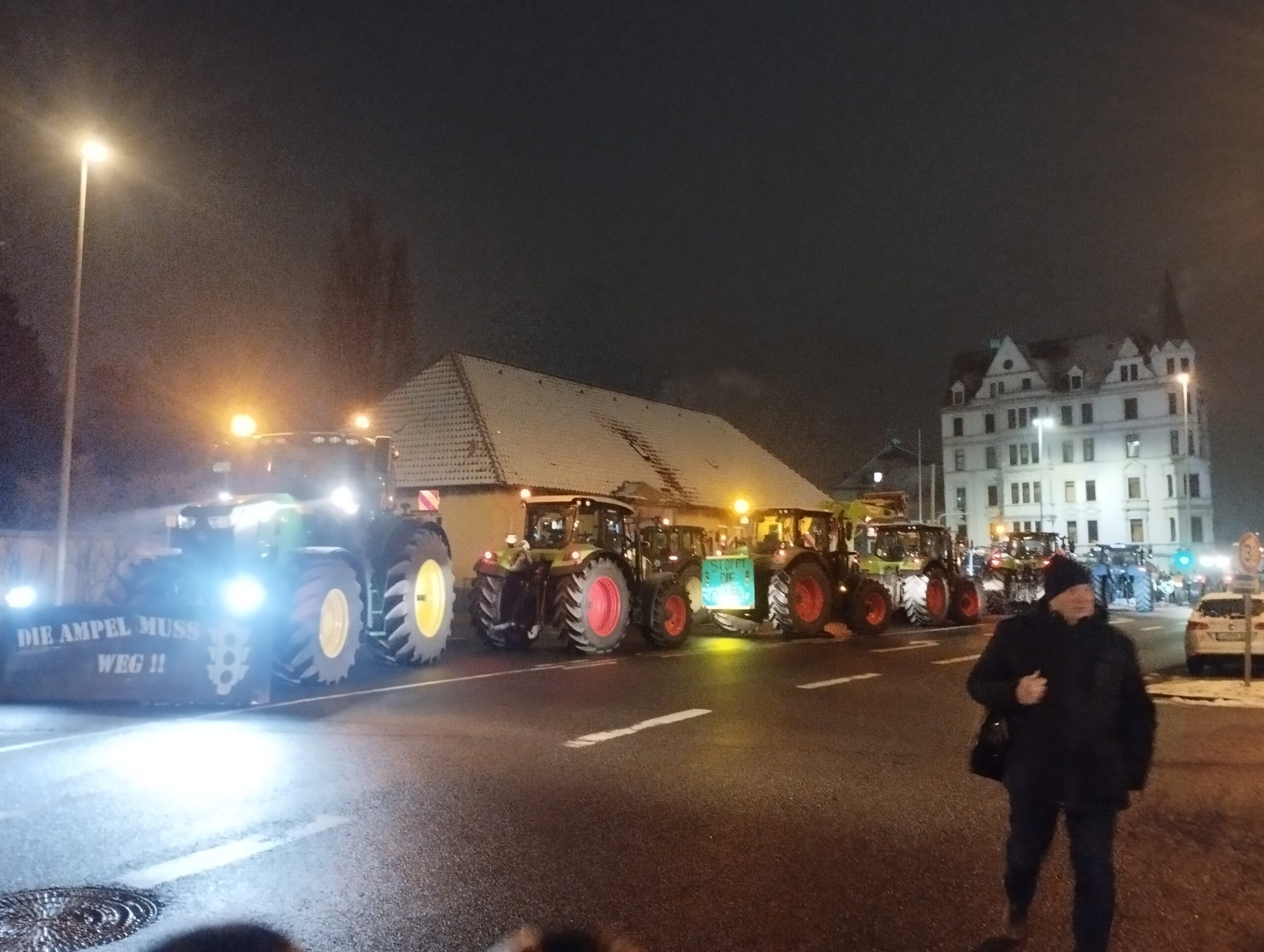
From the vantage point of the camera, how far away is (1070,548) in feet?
117

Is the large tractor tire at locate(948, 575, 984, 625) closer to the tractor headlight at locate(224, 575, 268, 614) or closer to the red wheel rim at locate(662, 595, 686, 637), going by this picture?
the red wheel rim at locate(662, 595, 686, 637)

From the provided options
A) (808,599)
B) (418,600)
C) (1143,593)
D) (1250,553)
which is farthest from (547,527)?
(1143,593)

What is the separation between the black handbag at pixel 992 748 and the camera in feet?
16.5

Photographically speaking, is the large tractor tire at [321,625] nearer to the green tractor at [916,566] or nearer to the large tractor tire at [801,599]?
the large tractor tire at [801,599]

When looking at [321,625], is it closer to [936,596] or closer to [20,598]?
[20,598]

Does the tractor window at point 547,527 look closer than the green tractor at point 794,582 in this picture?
Yes

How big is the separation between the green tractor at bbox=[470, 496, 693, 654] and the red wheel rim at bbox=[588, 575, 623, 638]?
12 mm

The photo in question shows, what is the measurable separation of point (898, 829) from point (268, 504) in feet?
31.0

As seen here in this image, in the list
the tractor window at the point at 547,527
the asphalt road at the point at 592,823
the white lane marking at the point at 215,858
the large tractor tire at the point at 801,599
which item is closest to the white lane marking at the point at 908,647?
the large tractor tire at the point at 801,599

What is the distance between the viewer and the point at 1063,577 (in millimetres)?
4926

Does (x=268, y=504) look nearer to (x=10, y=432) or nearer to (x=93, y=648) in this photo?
(x=93, y=648)

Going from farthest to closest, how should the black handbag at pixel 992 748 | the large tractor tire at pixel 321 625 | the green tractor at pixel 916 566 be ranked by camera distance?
1. the green tractor at pixel 916 566
2. the large tractor tire at pixel 321 625
3. the black handbag at pixel 992 748

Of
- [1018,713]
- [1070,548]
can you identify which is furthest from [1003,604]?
[1018,713]

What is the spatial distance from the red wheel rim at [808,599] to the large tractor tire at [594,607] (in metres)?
3.99
